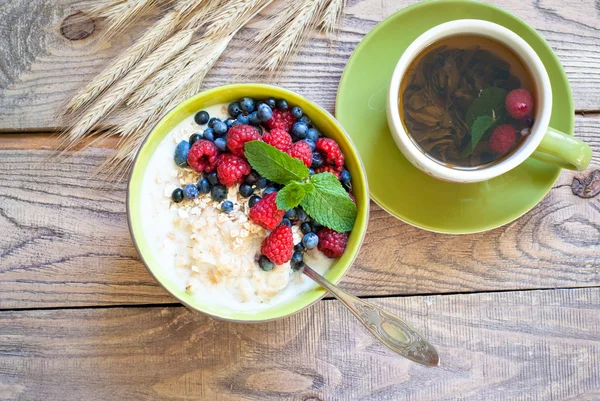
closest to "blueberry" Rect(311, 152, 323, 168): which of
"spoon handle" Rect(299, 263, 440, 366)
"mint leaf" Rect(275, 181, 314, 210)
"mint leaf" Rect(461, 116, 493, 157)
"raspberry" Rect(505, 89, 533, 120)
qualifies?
"mint leaf" Rect(275, 181, 314, 210)

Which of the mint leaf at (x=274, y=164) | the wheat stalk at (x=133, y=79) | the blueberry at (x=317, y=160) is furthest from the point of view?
the wheat stalk at (x=133, y=79)

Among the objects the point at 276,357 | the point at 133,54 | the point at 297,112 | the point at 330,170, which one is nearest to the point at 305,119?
the point at 297,112

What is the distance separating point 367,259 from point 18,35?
40.4 inches

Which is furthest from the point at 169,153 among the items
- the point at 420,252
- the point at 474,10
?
the point at 474,10

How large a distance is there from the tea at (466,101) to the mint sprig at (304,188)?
24 centimetres

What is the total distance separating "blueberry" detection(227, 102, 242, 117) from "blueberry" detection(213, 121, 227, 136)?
0.04 meters

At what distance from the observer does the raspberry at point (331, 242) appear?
120cm

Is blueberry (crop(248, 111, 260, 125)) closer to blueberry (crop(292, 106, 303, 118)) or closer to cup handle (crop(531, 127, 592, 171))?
blueberry (crop(292, 106, 303, 118))

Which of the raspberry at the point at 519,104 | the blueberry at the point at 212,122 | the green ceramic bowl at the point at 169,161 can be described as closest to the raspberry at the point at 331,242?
the green ceramic bowl at the point at 169,161

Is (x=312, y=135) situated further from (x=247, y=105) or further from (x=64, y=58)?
(x=64, y=58)

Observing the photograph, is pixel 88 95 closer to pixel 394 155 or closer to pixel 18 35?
pixel 18 35

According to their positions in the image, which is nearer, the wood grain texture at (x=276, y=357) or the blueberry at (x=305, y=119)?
the blueberry at (x=305, y=119)

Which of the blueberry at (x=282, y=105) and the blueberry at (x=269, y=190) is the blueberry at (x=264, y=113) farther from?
the blueberry at (x=269, y=190)

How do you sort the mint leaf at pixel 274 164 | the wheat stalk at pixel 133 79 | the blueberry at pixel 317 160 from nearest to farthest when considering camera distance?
the mint leaf at pixel 274 164, the blueberry at pixel 317 160, the wheat stalk at pixel 133 79
